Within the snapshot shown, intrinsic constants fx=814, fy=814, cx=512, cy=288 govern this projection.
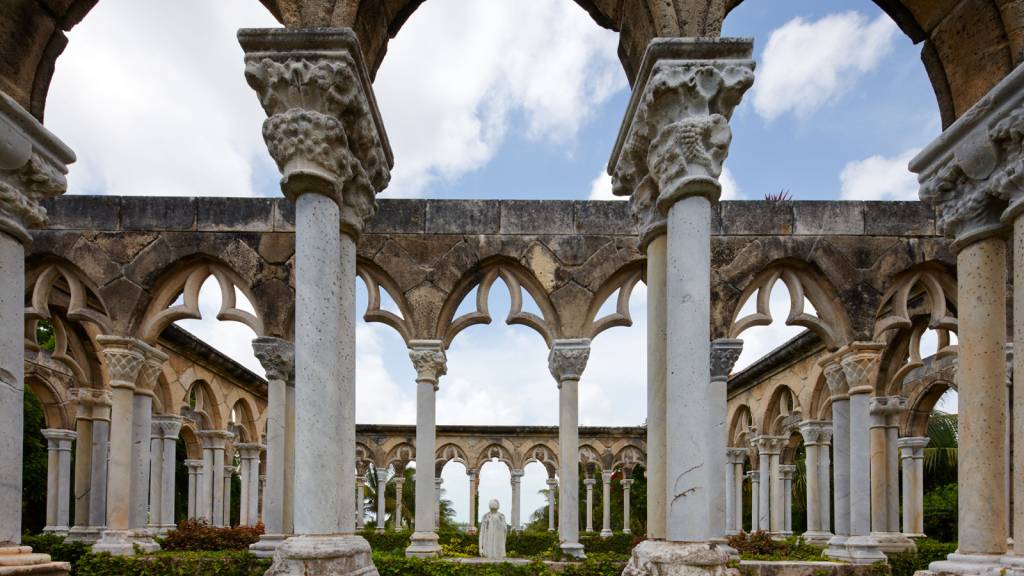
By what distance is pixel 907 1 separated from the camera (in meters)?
5.57

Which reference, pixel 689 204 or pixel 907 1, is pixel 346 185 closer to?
pixel 689 204

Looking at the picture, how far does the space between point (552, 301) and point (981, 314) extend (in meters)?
7.26

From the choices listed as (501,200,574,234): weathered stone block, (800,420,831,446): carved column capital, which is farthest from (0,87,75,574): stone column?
(800,420,831,446): carved column capital

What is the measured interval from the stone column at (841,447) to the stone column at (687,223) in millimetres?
7349

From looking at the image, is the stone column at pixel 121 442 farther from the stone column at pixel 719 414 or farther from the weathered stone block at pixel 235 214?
the stone column at pixel 719 414

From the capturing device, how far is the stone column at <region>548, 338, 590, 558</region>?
11.5m

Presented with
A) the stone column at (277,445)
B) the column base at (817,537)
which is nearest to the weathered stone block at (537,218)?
the stone column at (277,445)

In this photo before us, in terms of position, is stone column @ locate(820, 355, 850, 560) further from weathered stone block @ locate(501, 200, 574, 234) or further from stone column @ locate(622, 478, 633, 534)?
stone column @ locate(622, 478, 633, 534)

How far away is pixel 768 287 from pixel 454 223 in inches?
188

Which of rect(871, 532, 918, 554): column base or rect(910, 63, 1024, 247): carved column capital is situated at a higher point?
rect(910, 63, 1024, 247): carved column capital

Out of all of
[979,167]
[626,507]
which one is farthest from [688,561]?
[626,507]

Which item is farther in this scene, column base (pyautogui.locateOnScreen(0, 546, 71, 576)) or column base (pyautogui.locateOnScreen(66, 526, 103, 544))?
column base (pyautogui.locateOnScreen(66, 526, 103, 544))

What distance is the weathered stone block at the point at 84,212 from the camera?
1186cm

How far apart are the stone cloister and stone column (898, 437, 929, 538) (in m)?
0.06
